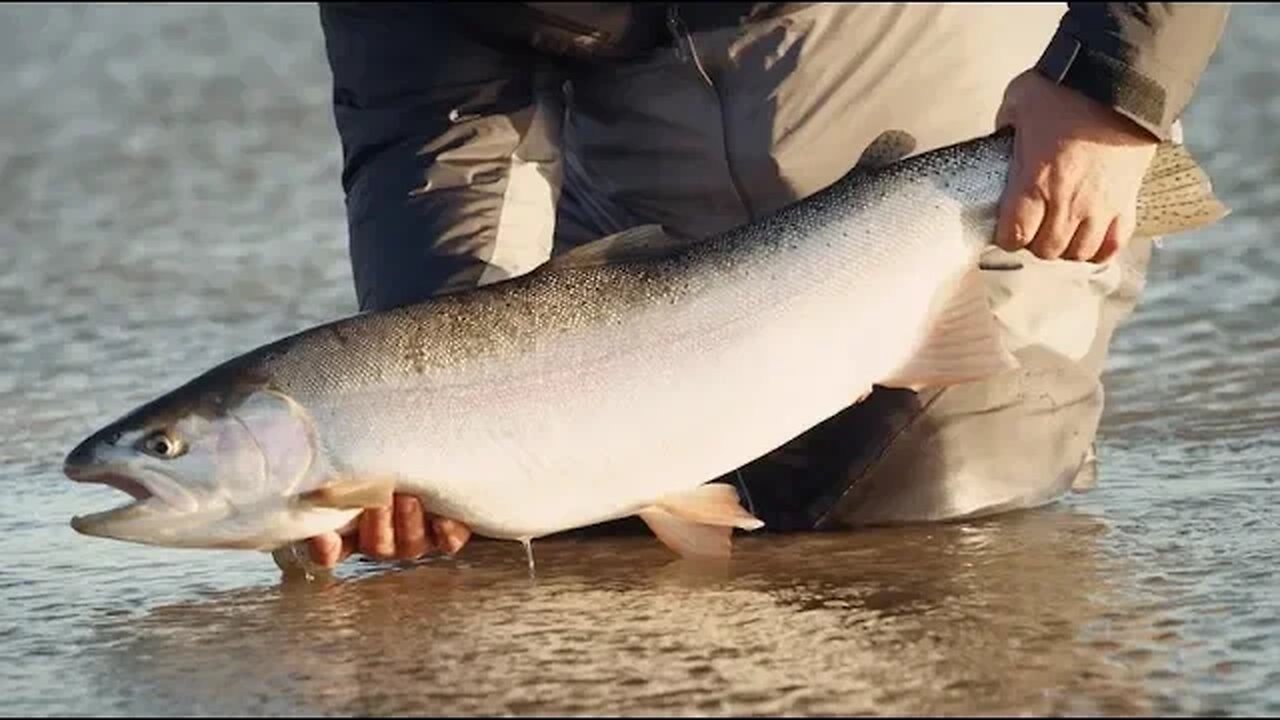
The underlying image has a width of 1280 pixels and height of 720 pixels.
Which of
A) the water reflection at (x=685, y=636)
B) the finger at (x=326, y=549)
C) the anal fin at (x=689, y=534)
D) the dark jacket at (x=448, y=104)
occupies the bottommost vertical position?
the water reflection at (x=685, y=636)

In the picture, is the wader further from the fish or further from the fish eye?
the fish eye

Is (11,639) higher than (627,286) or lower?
lower

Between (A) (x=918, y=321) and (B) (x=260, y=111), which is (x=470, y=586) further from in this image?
(B) (x=260, y=111)

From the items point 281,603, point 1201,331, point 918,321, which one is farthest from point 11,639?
point 1201,331

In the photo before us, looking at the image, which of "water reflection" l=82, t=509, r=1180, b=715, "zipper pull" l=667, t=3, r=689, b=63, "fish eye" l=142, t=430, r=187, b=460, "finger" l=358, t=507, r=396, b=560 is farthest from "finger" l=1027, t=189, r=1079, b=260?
"fish eye" l=142, t=430, r=187, b=460

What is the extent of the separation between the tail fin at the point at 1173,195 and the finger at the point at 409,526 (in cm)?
118

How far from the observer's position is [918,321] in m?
4.00

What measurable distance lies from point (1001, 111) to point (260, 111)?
651cm

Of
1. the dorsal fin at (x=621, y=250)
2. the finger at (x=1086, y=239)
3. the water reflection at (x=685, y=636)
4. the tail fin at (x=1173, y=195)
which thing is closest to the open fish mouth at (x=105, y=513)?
the water reflection at (x=685, y=636)

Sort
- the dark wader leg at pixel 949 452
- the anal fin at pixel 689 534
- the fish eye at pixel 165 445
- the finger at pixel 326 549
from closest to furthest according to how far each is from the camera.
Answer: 1. the fish eye at pixel 165 445
2. the finger at pixel 326 549
3. the anal fin at pixel 689 534
4. the dark wader leg at pixel 949 452

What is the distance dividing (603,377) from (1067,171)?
2.45ft

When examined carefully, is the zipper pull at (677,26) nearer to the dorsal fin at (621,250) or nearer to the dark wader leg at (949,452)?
the dark wader leg at (949,452)

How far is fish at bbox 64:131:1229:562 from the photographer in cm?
370

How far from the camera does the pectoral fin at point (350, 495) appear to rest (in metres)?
3.69
